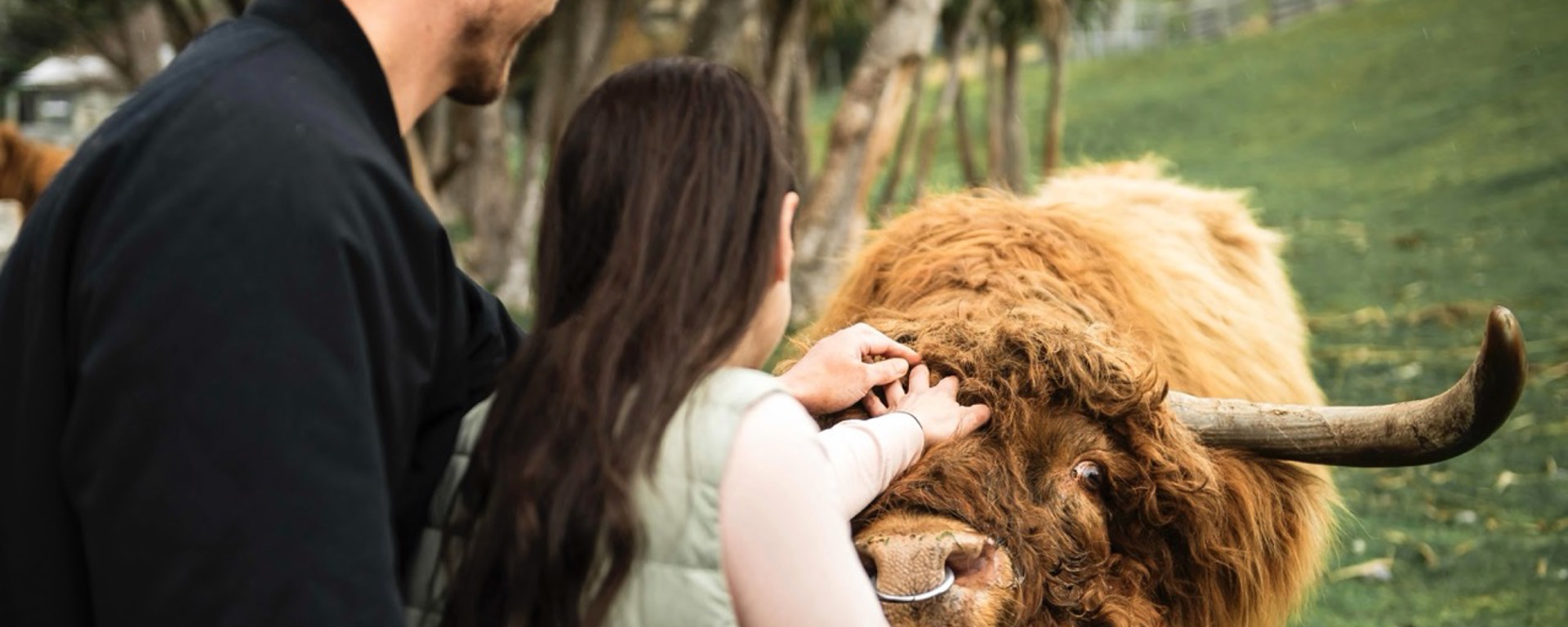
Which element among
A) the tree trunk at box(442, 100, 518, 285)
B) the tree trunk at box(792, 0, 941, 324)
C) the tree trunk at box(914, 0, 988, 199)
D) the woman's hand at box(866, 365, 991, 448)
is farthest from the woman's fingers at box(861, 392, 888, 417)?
the tree trunk at box(914, 0, 988, 199)

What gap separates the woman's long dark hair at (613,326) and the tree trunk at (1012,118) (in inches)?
607

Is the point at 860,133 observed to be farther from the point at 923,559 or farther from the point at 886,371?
the point at 923,559

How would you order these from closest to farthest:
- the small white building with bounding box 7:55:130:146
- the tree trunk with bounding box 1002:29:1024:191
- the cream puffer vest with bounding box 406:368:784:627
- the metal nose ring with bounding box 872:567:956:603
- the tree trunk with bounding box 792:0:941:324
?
1. the cream puffer vest with bounding box 406:368:784:627
2. the metal nose ring with bounding box 872:567:956:603
3. the tree trunk with bounding box 792:0:941:324
4. the tree trunk with bounding box 1002:29:1024:191
5. the small white building with bounding box 7:55:130:146

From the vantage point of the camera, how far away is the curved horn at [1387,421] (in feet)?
8.45

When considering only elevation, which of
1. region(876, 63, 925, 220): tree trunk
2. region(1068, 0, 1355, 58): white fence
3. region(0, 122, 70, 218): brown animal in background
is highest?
region(0, 122, 70, 218): brown animal in background

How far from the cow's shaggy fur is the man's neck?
1148 mm

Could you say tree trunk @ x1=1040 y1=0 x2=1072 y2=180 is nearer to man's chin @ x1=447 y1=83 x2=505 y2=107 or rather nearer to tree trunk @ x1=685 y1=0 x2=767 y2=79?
tree trunk @ x1=685 y1=0 x2=767 y2=79

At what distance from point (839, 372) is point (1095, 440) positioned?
81cm

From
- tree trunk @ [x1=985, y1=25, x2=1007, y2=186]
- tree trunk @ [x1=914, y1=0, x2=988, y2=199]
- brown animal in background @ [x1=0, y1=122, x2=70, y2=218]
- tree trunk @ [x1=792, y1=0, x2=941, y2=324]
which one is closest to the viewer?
tree trunk @ [x1=792, y1=0, x2=941, y2=324]

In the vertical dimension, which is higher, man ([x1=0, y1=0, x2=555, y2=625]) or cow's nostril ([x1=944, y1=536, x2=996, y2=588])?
man ([x1=0, y1=0, x2=555, y2=625])

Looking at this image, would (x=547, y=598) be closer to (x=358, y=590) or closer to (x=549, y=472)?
(x=549, y=472)

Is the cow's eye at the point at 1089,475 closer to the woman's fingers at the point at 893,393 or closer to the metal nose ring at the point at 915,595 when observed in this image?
the woman's fingers at the point at 893,393

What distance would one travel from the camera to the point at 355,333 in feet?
4.89

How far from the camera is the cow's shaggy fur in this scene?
2936 millimetres
